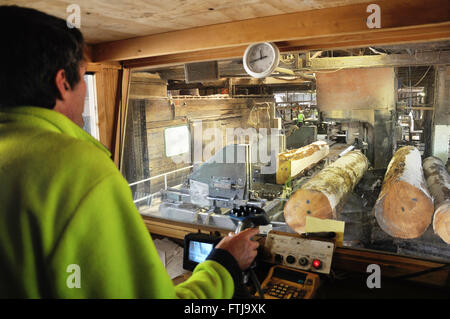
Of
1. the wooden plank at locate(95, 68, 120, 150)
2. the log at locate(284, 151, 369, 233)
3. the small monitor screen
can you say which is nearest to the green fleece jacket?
the small monitor screen

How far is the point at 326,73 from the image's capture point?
3.87 m

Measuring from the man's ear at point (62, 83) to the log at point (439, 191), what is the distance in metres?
3.10

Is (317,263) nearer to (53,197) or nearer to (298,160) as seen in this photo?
(53,197)

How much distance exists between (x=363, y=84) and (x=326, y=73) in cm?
46

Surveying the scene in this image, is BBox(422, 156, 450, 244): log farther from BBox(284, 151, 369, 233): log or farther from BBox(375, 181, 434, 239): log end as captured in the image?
BBox(284, 151, 369, 233): log

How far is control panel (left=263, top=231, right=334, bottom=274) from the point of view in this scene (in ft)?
5.48

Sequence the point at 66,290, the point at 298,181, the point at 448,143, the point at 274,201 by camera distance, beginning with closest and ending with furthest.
→ the point at 66,290 → the point at 448,143 → the point at 274,201 → the point at 298,181

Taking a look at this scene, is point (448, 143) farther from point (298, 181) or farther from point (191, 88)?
point (191, 88)

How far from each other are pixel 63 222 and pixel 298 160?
15.0ft

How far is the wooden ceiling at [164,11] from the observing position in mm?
2049

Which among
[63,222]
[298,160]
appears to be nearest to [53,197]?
[63,222]

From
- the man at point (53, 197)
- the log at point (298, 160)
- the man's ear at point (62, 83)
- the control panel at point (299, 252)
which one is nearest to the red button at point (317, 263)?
the control panel at point (299, 252)

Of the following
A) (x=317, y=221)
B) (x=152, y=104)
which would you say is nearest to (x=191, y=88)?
(x=152, y=104)
